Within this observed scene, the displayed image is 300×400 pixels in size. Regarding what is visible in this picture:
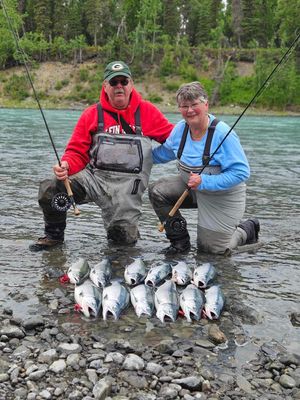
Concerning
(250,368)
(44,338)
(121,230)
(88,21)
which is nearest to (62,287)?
(44,338)

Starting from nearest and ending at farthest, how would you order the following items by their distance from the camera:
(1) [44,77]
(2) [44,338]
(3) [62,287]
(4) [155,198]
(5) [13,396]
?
(5) [13,396] < (2) [44,338] < (3) [62,287] < (4) [155,198] < (1) [44,77]

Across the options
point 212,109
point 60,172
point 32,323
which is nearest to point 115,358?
point 32,323

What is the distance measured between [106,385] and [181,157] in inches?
134

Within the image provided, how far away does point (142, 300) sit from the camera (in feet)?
14.8

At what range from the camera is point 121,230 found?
6.50 m

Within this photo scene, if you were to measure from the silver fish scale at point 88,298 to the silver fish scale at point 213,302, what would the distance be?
3.29 ft

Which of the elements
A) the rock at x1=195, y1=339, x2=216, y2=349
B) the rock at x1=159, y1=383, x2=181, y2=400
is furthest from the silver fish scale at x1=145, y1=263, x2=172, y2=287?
the rock at x1=159, y1=383, x2=181, y2=400

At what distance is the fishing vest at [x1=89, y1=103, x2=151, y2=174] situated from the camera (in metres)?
6.21

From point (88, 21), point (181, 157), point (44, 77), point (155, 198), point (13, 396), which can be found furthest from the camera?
point (88, 21)

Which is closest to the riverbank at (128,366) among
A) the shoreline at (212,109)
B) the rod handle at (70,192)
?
the rod handle at (70,192)

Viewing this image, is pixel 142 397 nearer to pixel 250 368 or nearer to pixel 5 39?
pixel 250 368

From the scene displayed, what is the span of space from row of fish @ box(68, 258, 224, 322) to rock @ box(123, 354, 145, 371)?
754mm

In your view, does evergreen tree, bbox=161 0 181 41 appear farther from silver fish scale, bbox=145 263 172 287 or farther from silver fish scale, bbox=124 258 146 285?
silver fish scale, bbox=124 258 146 285

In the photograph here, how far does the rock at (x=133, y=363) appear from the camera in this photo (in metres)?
3.48
